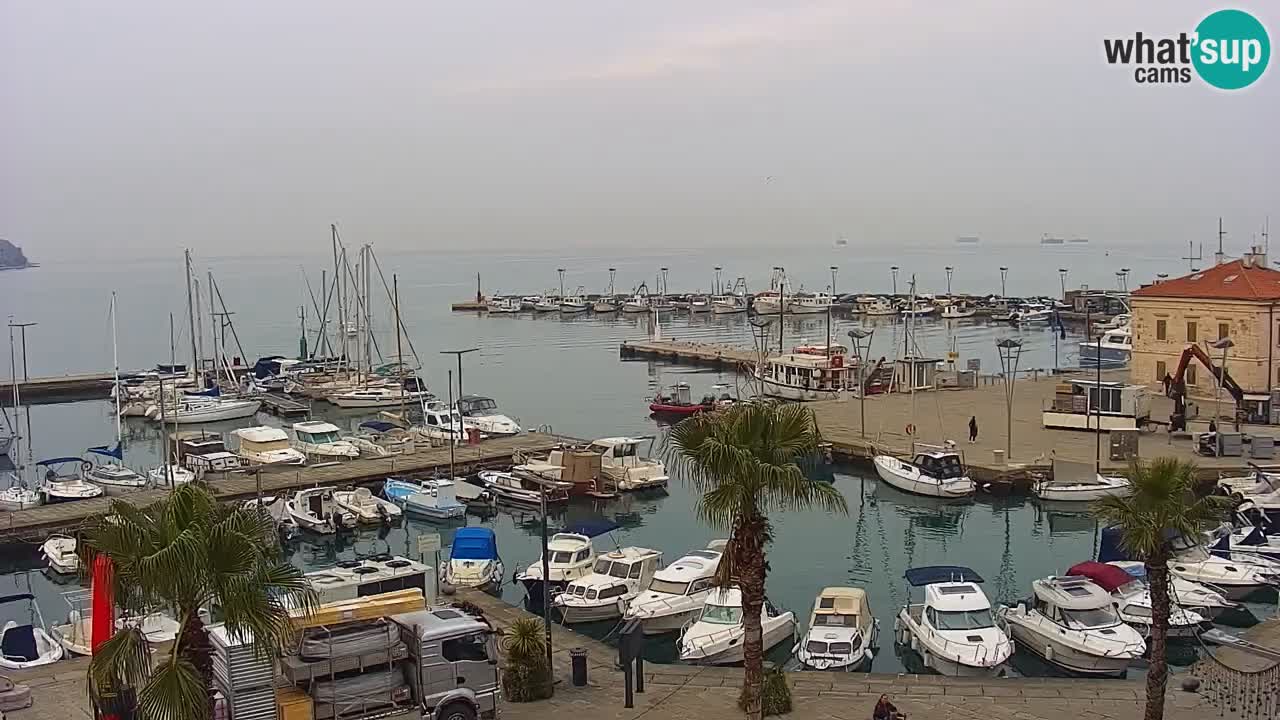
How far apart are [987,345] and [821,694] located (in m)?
95.8

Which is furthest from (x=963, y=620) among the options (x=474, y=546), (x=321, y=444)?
(x=321, y=444)

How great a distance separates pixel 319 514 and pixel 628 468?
445 inches

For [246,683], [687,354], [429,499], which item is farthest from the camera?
[687,354]

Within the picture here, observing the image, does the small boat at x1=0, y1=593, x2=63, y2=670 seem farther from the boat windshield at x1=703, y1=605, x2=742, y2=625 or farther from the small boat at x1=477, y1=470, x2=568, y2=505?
the small boat at x1=477, y1=470, x2=568, y2=505

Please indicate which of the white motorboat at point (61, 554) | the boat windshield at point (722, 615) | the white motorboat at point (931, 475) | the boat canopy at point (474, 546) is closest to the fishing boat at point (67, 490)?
the white motorboat at point (61, 554)

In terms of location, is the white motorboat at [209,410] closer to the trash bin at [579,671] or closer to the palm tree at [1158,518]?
the trash bin at [579,671]

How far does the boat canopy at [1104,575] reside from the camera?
24516 mm

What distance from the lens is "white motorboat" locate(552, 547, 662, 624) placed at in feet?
87.8

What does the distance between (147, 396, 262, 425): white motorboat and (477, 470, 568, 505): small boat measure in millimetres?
Answer: 31768

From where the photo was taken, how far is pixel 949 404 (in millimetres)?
55625

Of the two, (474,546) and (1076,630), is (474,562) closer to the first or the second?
(474,546)

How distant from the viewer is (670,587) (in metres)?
26.2

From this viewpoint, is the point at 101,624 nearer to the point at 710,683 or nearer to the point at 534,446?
the point at 710,683

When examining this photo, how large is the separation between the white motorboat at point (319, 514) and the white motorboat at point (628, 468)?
9651mm
